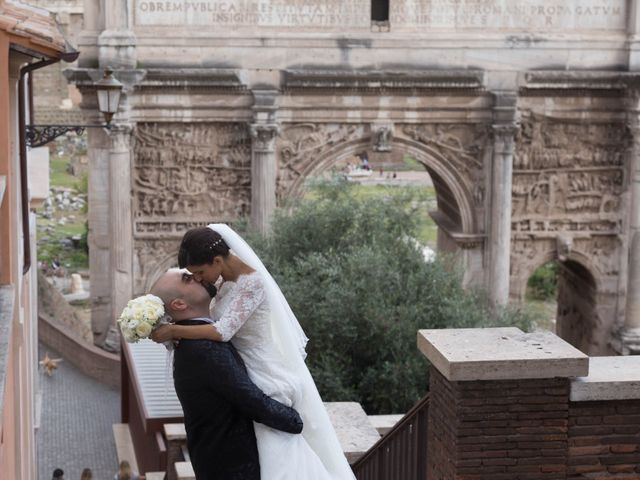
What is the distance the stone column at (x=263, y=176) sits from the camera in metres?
22.9

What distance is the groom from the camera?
5.96 meters

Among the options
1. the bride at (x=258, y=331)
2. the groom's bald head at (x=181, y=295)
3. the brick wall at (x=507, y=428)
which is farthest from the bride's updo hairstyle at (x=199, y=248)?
the brick wall at (x=507, y=428)

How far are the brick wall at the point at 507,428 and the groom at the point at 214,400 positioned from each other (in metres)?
1.49

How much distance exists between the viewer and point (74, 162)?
64.1 meters

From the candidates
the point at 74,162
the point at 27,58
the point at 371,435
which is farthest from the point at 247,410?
the point at 74,162

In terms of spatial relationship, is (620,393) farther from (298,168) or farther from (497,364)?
(298,168)

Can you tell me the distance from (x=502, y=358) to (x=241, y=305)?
1.84m

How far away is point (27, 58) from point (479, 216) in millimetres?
15223

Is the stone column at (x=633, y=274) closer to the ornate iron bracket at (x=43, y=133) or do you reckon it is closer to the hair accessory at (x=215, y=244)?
the ornate iron bracket at (x=43, y=133)

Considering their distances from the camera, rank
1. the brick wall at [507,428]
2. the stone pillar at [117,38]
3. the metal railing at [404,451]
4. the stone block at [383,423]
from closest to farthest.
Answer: the brick wall at [507,428] → the metal railing at [404,451] → the stone block at [383,423] → the stone pillar at [117,38]

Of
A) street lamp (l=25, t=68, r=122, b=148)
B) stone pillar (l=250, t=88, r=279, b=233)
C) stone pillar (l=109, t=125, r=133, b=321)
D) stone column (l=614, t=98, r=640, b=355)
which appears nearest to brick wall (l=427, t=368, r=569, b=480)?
street lamp (l=25, t=68, r=122, b=148)

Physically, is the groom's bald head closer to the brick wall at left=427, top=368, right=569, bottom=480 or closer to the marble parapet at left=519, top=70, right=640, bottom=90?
the brick wall at left=427, top=368, right=569, bottom=480

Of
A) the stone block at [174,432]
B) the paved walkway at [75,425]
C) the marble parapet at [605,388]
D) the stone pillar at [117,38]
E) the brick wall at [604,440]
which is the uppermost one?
the stone pillar at [117,38]

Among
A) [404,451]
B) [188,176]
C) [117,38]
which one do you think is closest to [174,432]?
[404,451]
